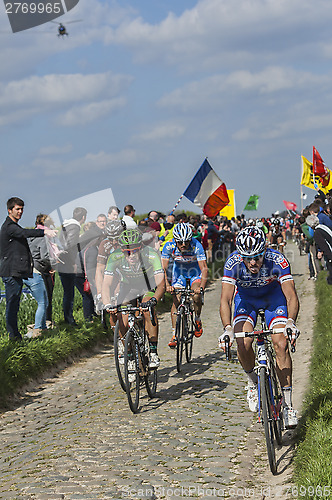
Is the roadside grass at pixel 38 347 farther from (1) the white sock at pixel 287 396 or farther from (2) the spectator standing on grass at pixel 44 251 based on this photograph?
(1) the white sock at pixel 287 396

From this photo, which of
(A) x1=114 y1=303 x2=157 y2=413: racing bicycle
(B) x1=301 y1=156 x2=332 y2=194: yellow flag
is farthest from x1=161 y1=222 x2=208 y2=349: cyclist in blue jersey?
(B) x1=301 y1=156 x2=332 y2=194: yellow flag

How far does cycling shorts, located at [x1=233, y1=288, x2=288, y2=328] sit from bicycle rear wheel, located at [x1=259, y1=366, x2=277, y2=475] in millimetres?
696

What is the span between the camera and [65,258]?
525 inches

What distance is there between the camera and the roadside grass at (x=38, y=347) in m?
9.91

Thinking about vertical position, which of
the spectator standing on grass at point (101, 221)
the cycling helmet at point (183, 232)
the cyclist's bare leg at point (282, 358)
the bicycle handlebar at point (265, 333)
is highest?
the spectator standing on grass at point (101, 221)

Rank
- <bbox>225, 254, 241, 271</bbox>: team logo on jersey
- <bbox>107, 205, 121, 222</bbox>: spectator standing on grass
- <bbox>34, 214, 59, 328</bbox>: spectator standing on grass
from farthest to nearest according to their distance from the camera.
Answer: <bbox>107, 205, 121, 222</bbox>: spectator standing on grass, <bbox>34, 214, 59, 328</bbox>: spectator standing on grass, <bbox>225, 254, 241, 271</bbox>: team logo on jersey

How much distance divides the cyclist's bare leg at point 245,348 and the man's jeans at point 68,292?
23.7 feet

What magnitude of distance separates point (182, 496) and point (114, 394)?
4025 millimetres

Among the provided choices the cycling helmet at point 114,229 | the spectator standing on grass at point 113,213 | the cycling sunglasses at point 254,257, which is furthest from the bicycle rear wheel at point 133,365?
the spectator standing on grass at point 113,213

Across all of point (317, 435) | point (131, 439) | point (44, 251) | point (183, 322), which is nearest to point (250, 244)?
point (317, 435)

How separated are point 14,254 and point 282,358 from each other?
526 cm

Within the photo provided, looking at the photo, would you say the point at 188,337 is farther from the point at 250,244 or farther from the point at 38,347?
the point at 250,244

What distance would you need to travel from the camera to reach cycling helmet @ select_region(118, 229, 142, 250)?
857 cm

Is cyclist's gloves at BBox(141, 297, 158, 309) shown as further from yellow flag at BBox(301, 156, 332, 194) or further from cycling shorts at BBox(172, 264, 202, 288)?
yellow flag at BBox(301, 156, 332, 194)
